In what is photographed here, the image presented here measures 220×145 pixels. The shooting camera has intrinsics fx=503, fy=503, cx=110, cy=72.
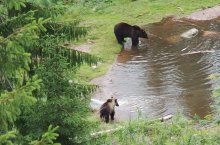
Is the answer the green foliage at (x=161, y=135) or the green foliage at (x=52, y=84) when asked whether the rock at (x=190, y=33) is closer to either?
the green foliage at (x=161, y=135)

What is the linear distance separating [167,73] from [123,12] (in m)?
8.02

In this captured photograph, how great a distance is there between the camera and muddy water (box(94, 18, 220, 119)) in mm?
Answer: 13555

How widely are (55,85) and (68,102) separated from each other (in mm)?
308

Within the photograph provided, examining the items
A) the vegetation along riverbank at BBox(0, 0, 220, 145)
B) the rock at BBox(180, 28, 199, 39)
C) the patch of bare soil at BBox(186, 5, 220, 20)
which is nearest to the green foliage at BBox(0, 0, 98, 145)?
the vegetation along riverbank at BBox(0, 0, 220, 145)

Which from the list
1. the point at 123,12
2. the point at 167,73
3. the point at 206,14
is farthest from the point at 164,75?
the point at 123,12

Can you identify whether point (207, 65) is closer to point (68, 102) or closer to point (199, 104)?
point (199, 104)

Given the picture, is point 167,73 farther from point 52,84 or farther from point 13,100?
point 13,100

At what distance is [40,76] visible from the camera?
23.1ft

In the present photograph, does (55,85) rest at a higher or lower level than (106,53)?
higher

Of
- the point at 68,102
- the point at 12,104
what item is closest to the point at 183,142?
the point at 68,102

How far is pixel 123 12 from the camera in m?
23.3

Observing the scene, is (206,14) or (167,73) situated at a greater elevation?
(206,14)

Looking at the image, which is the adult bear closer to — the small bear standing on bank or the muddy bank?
the muddy bank

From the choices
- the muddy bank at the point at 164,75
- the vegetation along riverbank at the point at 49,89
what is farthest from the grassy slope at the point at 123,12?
the vegetation along riverbank at the point at 49,89
